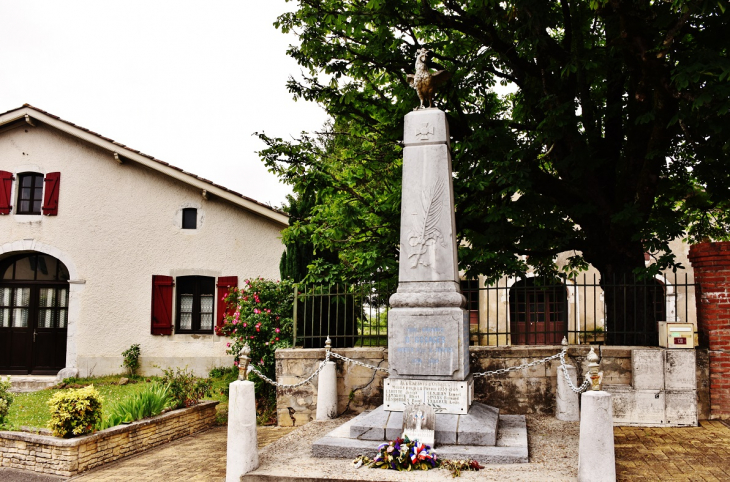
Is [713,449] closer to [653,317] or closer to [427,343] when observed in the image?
[653,317]

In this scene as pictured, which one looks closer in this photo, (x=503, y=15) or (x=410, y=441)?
(x=410, y=441)

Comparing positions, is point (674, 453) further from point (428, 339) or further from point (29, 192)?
point (29, 192)

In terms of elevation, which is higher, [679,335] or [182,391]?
[679,335]

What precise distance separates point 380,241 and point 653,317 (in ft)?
15.5

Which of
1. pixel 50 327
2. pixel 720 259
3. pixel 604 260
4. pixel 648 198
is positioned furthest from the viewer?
pixel 50 327

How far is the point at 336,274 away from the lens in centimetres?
1042

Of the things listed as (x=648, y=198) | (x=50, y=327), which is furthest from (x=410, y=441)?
(x=50, y=327)

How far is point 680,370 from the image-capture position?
8336mm

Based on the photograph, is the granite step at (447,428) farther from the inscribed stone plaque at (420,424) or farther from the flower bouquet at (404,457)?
the flower bouquet at (404,457)

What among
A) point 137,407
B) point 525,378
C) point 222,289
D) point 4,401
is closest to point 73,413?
point 137,407

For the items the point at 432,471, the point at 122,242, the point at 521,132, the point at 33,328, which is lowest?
the point at 432,471

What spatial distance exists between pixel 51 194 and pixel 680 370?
14.4 metres

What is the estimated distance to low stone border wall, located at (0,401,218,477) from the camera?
668 cm

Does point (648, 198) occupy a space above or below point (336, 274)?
above
